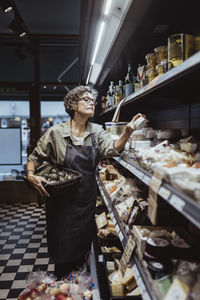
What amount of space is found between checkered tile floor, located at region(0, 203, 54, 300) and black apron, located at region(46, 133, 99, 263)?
0.52 metres

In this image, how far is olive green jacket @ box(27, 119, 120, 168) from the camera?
2344 millimetres

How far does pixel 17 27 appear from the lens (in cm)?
414

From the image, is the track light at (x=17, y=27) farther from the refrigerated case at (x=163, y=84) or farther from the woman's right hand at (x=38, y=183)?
the woman's right hand at (x=38, y=183)

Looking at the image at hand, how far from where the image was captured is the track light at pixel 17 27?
4020 mm

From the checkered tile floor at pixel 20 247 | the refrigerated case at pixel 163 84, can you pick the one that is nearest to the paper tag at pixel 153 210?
the refrigerated case at pixel 163 84

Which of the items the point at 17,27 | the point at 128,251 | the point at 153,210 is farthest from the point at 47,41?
the point at 153,210

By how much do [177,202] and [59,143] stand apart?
5.37 feet

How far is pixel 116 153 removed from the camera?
2199 millimetres

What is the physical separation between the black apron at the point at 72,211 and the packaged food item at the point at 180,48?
4.28 ft

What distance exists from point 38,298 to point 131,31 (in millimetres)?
1895

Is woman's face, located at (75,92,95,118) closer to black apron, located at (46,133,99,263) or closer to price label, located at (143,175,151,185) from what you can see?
black apron, located at (46,133,99,263)

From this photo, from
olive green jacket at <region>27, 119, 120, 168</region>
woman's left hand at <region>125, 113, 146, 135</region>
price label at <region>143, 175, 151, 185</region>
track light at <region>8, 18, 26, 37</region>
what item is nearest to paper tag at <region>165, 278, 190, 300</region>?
price label at <region>143, 175, 151, 185</region>

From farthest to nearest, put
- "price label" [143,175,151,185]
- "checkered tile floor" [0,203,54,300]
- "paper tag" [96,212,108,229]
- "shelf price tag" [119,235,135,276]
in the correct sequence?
1. "checkered tile floor" [0,203,54,300]
2. "paper tag" [96,212,108,229]
3. "shelf price tag" [119,235,135,276]
4. "price label" [143,175,151,185]

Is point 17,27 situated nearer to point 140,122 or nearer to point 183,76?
point 140,122
